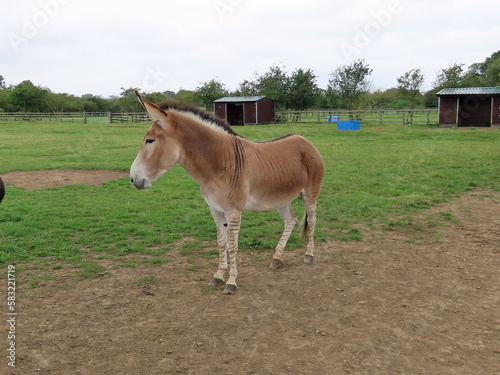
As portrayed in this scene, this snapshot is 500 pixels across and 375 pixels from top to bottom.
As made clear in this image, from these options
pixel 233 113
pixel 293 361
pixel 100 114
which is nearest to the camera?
pixel 293 361

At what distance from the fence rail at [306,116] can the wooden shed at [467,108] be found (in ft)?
15.5

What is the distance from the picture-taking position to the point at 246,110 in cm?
3797

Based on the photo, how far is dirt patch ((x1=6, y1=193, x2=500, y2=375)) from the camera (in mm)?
3408

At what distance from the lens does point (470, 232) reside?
699 centimetres

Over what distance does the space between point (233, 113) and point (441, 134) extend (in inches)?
840

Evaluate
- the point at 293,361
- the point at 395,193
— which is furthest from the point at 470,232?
the point at 293,361

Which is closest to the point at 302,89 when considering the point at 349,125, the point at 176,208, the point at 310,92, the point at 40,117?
the point at 310,92

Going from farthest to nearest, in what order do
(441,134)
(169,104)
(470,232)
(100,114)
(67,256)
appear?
(100,114) < (441,134) < (470,232) < (67,256) < (169,104)

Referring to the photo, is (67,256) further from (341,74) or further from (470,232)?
(341,74)

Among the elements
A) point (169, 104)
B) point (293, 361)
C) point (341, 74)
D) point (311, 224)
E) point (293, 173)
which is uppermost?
point (341, 74)

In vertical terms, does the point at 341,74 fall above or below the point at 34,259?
above

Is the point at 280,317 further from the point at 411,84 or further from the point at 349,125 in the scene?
the point at 411,84

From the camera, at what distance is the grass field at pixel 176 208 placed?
6359mm

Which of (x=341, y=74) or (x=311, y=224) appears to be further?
(x=341, y=74)
